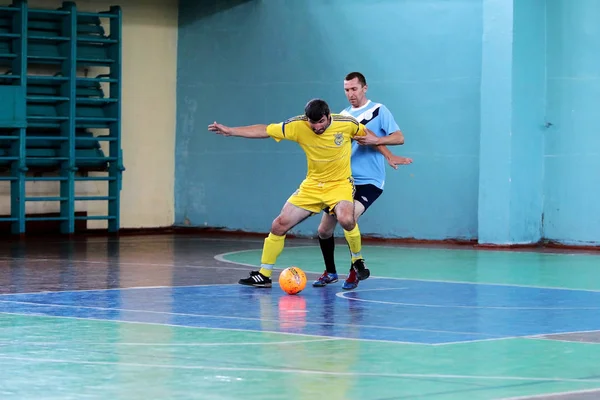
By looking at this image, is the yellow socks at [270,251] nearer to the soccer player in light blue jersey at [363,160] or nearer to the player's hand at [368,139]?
the soccer player in light blue jersey at [363,160]

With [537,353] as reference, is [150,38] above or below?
above

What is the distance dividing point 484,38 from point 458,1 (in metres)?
0.97

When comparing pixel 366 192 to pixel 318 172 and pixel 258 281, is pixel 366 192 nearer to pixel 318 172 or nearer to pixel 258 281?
pixel 318 172

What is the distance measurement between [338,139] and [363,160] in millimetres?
793

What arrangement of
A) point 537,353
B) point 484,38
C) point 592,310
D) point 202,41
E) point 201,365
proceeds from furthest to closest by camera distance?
point 202,41 < point 484,38 < point 592,310 < point 537,353 < point 201,365

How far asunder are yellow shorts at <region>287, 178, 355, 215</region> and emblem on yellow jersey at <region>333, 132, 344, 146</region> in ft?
1.25

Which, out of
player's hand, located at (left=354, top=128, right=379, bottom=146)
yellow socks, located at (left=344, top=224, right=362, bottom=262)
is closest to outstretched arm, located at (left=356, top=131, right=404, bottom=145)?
player's hand, located at (left=354, top=128, right=379, bottom=146)

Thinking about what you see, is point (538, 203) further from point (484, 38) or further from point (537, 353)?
point (537, 353)

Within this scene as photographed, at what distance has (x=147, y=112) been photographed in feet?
70.2

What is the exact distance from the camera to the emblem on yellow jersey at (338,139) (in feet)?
35.4

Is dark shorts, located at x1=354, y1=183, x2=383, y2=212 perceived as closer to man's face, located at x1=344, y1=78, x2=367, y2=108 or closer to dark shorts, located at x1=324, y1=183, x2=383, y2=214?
dark shorts, located at x1=324, y1=183, x2=383, y2=214

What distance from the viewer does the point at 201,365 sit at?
21.8 ft

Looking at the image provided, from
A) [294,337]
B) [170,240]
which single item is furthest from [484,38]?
[294,337]

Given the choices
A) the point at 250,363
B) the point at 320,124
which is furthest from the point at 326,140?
the point at 250,363
